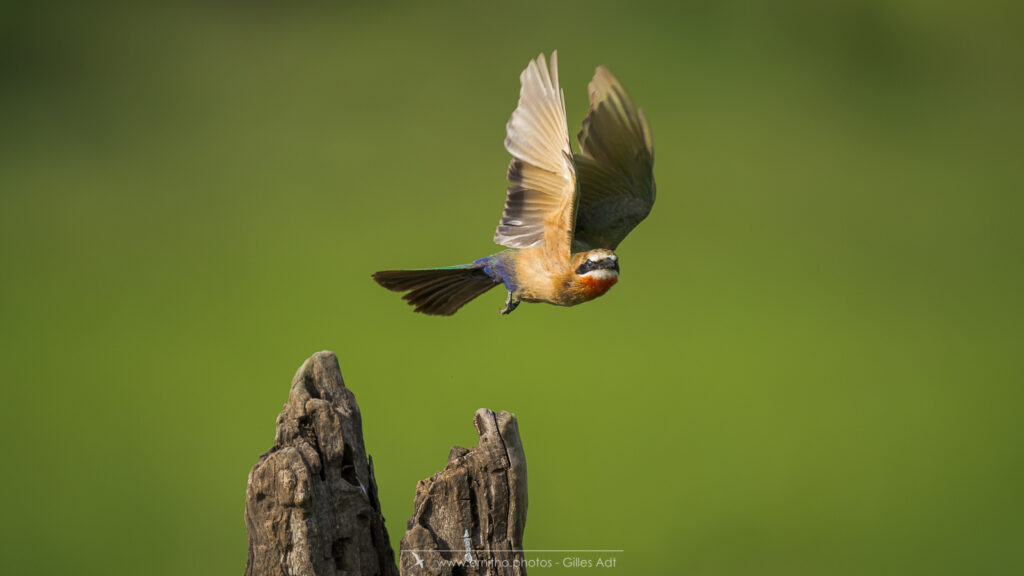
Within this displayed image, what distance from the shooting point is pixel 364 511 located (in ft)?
6.42

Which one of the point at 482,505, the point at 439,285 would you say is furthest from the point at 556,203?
the point at 482,505

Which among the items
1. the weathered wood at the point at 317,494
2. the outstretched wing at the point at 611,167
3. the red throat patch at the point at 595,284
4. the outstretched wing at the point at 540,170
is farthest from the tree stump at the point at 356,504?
the outstretched wing at the point at 611,167

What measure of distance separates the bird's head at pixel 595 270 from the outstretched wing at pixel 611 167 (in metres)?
0.32

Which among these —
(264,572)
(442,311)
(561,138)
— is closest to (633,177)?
(561,138)

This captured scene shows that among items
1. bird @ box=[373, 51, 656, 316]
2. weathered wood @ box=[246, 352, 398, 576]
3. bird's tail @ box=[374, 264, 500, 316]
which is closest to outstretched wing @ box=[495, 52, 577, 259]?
bird @ box=[373, 51, 656, 316]

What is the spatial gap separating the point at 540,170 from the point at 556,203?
88mm

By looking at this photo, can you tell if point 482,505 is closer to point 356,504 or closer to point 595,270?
point 356,504

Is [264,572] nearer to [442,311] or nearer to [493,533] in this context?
[493,533]

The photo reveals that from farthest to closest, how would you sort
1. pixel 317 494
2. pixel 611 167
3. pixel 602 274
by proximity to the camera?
pixel 611 167
pixel 602 274
pixel 317 494

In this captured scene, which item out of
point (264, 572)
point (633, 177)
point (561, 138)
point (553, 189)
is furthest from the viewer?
point (633, 177)

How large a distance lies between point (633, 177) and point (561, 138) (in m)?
0.40

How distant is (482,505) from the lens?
1.97 m

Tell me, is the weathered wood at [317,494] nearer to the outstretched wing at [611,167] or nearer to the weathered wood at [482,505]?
the weathered wood at [482,505]

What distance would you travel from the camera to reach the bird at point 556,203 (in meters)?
2.15
